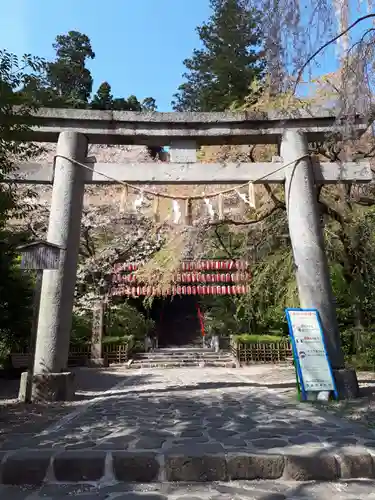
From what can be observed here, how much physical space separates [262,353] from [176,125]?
1244 cm

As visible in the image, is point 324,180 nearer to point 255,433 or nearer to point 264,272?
point 255,433

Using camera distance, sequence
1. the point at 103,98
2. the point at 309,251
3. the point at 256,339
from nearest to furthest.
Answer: the point at 309,251
the point at 256,339
the point at 103,98

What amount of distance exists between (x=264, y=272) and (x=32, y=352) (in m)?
9.15

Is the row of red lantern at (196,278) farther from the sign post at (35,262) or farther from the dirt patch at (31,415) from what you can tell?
the sign post at (35,262)

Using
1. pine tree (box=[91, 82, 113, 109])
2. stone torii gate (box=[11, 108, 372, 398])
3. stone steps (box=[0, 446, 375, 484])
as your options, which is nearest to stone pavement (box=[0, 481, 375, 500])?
stone steps (box=[0, 446, 375, 484])

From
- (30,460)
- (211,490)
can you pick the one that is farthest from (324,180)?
(30,460)

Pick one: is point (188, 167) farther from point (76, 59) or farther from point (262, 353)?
point (76, 59)

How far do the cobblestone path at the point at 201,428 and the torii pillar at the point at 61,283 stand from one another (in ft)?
2.60

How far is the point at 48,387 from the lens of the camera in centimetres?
602

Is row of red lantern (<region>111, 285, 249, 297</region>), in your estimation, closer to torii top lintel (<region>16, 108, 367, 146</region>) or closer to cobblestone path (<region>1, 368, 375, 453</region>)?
torii top lintel (<region>16, 108, 367, 146</region>)

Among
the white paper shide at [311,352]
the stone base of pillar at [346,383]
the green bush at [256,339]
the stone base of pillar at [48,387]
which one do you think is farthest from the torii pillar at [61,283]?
the green bush at [256,339]

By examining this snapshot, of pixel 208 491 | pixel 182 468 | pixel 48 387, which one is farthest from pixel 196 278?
pixel 208 491

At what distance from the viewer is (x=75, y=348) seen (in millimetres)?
16719

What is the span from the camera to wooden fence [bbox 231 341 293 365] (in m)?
16.8
